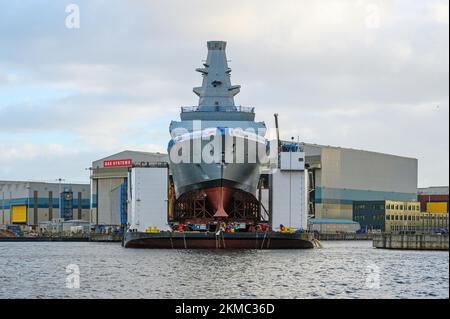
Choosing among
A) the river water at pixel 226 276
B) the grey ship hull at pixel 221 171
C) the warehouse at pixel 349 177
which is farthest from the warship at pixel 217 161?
the warehouse at pixel 349 177

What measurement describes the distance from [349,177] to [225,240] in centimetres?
9519

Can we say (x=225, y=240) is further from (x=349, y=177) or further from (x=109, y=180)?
(x=109, y=180)

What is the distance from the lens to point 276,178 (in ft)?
307

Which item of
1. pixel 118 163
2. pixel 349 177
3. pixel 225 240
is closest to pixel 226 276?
pixel 225 240

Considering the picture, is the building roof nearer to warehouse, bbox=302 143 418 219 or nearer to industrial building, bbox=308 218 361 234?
industrial building, bbox=308 218 361 234

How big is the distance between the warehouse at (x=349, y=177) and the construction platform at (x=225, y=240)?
74677 mm

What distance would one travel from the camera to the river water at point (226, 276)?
4741 centimetres

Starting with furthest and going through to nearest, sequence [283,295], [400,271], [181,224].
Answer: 1. [181,224]
2. [400,271]
3. [283,295]

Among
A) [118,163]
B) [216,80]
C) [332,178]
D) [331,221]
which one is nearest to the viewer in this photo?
[216,80]

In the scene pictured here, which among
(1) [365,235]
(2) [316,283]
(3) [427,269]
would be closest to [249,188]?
(3) [427,269]

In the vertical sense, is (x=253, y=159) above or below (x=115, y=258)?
above

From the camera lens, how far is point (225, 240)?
86938 mm
